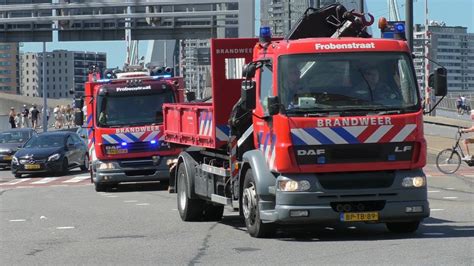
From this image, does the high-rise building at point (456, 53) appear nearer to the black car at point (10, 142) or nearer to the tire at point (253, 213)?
the black car at point (10, 142)

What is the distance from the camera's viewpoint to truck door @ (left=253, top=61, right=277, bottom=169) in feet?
39.2

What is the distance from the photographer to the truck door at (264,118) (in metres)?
12.0

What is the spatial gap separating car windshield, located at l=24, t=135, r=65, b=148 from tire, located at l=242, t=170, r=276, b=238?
1888 cm

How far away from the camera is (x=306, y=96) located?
11.8m

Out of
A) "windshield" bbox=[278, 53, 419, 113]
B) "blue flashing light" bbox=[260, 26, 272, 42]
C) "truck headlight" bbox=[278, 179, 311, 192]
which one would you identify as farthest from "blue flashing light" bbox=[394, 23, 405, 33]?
"truck headlight" bbox=[278, 179, 311, 192]

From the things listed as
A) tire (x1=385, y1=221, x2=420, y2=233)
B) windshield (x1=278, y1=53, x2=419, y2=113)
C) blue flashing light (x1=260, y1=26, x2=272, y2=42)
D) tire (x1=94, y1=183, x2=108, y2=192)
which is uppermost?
blue flashing light (x1=260, y1=26, x2=272, y2=42)

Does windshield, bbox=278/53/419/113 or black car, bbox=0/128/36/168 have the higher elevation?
windshield, bbox=278/53/419/113

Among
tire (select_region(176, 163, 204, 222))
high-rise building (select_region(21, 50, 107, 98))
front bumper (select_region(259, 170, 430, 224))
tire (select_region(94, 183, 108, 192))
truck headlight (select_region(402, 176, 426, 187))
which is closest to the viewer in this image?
front bumper (select_region(259, 170, 430, 224))

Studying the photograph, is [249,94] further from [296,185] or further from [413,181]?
[413,181]

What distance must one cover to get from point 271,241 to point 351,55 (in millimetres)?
2628

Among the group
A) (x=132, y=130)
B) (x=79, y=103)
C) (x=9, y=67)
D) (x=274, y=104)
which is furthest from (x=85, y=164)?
(x=9, y=67)

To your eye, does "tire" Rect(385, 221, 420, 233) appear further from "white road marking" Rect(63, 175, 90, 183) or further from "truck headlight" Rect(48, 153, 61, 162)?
"truck headlight" Rect(48, 153, 61, 162)

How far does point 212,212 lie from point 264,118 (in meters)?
3.65

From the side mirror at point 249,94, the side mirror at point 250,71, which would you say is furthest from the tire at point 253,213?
the side mirror at point 250,71
